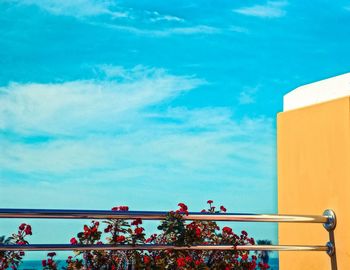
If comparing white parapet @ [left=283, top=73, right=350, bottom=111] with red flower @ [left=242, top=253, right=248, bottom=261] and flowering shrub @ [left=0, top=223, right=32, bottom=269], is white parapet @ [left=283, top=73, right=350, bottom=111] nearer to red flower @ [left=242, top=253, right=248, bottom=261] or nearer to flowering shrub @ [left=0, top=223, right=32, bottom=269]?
red flower @ [left=242, top=253, right=248, bottom=261]

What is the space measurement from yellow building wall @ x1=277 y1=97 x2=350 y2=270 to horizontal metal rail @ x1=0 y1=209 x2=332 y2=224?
0.17 metres

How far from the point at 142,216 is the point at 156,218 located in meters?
0.15

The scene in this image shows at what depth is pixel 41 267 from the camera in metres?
4.64

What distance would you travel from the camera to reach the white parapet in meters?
4.41

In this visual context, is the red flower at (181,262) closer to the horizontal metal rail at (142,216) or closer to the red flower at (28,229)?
the horizontal metal rail at (142,216)

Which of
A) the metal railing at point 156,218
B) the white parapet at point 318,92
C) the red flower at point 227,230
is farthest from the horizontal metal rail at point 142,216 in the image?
the white parapet at point 318,92

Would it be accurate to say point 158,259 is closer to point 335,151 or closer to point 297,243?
point 297,243

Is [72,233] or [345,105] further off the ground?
[345,105]

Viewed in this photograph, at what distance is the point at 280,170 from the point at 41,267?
6.08 ft

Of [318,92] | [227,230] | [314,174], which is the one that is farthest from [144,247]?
[318,92]

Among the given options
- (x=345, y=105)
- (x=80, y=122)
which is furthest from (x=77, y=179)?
(x=345, y=105)

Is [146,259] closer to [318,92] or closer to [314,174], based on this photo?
[314,174]

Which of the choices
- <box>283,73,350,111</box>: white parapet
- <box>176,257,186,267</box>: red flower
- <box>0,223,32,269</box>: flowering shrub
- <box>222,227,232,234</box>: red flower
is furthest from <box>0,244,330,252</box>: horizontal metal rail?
<box>283,73,350,111</box>: white parapet

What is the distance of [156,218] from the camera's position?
4.20 m
